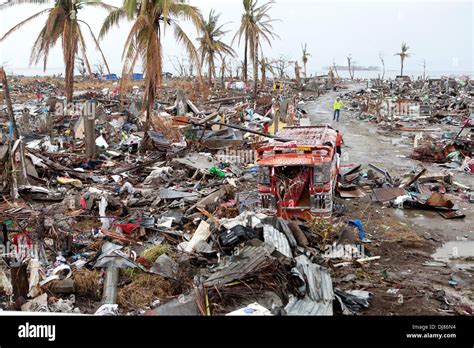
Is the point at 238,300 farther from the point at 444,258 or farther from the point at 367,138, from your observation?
the point at 367,138

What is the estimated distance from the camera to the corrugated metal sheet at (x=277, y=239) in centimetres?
635

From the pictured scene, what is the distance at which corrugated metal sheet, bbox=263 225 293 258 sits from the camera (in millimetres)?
6346

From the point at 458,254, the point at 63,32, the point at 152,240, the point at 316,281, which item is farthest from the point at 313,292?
the point at 63,32

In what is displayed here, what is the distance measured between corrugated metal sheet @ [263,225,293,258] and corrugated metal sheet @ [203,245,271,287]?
439mm

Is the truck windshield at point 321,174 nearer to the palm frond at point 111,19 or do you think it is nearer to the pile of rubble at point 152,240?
the pile of rubble at point 152,240

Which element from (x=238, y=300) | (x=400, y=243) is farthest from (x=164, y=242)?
(x=400, y=243)

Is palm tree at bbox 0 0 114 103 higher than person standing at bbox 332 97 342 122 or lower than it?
higher

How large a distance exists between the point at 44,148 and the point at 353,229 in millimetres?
11430

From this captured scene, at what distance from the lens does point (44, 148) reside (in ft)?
48.6

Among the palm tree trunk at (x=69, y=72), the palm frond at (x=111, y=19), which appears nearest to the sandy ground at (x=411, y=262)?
the palm frond at (x=111, y=19)

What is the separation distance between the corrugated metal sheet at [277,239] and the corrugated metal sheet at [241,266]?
439mm

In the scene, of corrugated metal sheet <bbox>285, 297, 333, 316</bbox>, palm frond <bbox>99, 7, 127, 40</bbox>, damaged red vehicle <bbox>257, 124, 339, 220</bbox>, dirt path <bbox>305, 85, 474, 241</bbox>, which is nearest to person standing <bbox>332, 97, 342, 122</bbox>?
dirt path <bbox>305, 85, 474, 241</bbox>

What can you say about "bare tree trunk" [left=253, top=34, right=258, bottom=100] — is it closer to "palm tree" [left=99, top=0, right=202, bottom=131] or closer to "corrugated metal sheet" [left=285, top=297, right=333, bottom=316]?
"palm tree" [left=99, top=0, right=202, bottom=131]
